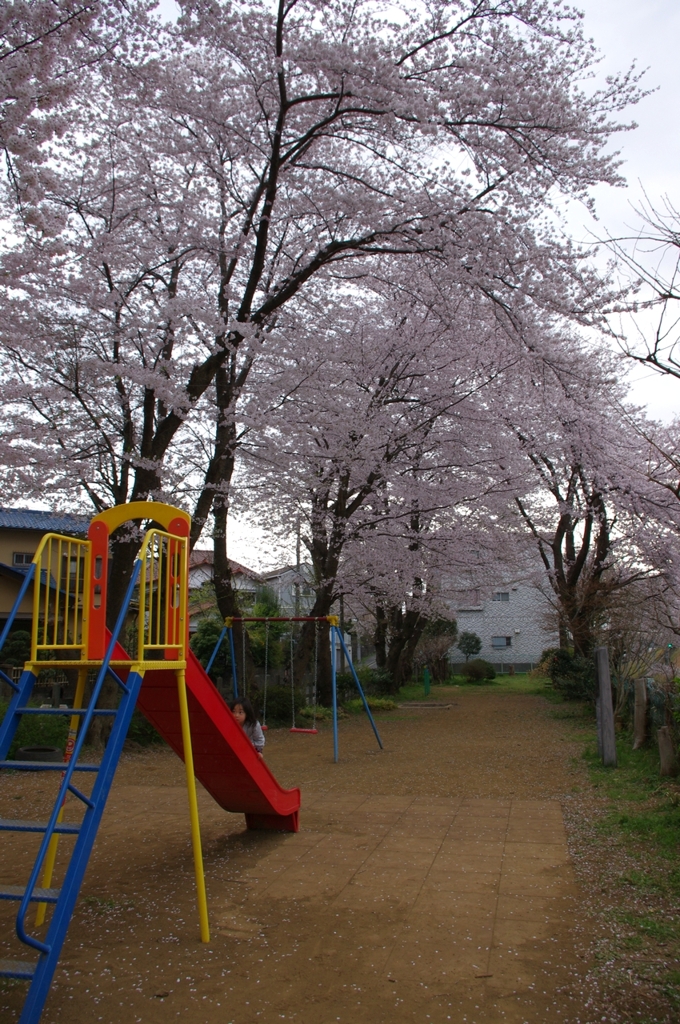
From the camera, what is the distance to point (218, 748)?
517cm

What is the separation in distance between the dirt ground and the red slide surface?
25 centimetres

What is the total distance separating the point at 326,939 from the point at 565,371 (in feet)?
21.3

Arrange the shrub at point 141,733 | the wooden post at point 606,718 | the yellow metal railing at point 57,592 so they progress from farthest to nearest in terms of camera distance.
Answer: the shrub at point 141,733, the wooden post at point 606,718, the yellow metal railing at point 57,592

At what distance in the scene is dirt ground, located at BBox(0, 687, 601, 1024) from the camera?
3178 millimetres

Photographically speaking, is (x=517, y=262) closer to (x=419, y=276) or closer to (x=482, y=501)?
(x=419, y=276)

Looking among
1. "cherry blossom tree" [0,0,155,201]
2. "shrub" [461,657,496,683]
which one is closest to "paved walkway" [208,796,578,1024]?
"cherry blossom tree" [0,0,155,201]

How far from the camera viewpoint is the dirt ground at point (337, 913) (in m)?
3.18

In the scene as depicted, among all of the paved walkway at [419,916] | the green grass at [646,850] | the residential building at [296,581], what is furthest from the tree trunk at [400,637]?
the paved walkway at [419,916]

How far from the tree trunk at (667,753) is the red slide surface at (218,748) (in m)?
3.67

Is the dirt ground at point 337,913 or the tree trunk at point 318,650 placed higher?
the tree trunk at point 318,650

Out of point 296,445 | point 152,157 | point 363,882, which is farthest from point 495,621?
point 363,882

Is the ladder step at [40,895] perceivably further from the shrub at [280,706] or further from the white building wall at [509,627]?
the white building wall at [509,627]

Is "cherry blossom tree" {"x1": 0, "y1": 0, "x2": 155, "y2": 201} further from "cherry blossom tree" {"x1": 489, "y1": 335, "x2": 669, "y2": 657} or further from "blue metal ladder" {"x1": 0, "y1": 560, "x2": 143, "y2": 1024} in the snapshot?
"cherry blossom tree" {"x1": 489, "y1": 335, "x2": 669, "y2": 657}

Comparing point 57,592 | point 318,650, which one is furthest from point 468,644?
point 57,592
